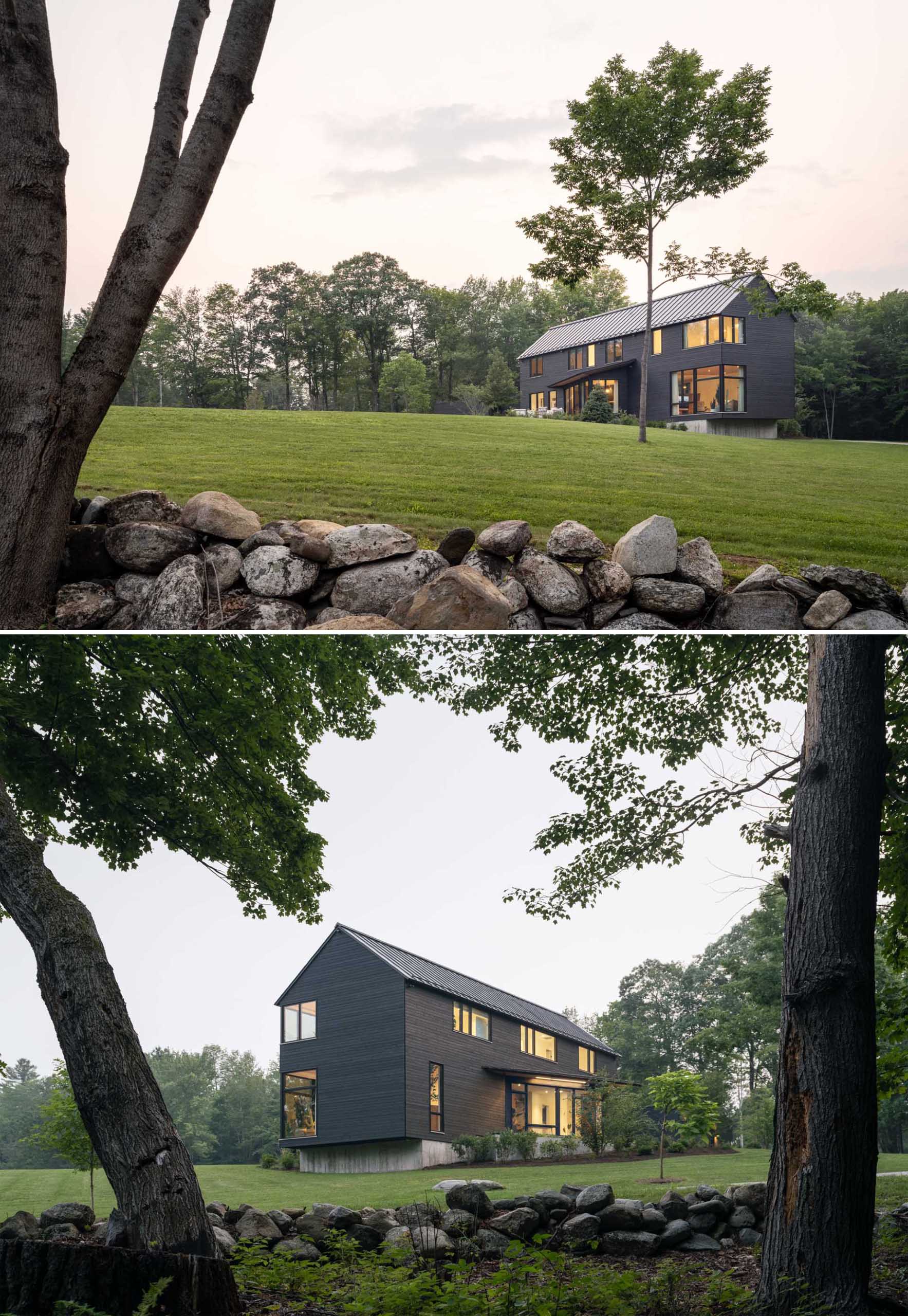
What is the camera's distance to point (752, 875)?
6.96 meters

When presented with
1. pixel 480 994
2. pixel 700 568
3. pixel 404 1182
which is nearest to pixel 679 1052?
pixel 404 1182

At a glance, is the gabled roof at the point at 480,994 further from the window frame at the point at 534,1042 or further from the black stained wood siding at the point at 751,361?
the black stained wood siding at the point at 751,361

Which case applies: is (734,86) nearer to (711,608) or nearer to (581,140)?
(581,140)

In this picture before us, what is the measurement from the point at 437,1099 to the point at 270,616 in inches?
402

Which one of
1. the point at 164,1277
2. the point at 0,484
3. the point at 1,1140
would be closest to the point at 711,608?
the point at 0,484

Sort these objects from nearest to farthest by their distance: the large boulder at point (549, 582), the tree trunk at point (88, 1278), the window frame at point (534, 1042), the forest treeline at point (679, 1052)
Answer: the tree trunk at point (88, 1278) → the large boulder at point (549, 582) → the forest treeline at point (679, 1052) → the window frame at point (534, 1042)

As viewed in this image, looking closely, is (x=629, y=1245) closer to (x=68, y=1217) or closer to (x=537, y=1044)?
(x=68, y=1217)

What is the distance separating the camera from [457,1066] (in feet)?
44.2

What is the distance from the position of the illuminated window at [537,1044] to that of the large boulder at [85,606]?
11.5 metres

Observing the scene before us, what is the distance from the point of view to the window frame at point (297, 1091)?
1283 centimetres

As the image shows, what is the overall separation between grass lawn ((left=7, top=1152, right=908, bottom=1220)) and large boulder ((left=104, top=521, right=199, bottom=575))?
551cm

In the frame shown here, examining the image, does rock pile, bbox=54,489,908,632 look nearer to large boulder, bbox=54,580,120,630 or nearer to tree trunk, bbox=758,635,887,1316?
large boulder, bbox=54,580,120,630

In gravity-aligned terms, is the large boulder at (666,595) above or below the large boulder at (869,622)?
above

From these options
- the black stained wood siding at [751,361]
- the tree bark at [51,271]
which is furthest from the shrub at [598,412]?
the tree bark at [51,271]
